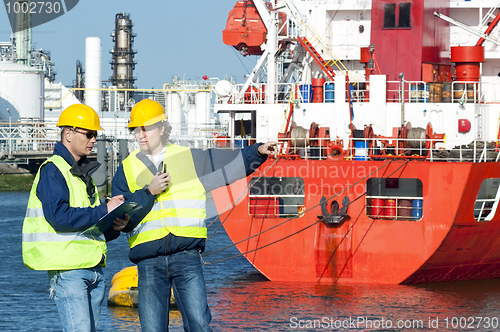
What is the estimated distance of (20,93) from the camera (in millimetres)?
50344

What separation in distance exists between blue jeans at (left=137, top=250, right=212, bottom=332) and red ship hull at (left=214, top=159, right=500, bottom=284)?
791 centimetres

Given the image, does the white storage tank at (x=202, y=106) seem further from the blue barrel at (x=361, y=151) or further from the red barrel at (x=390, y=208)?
the red barrel at (x=390, y=208)

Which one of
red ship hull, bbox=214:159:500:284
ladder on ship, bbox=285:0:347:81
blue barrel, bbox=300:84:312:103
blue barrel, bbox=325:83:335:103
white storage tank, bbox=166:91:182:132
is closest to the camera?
red ship hull, bbox=214:159:500:284

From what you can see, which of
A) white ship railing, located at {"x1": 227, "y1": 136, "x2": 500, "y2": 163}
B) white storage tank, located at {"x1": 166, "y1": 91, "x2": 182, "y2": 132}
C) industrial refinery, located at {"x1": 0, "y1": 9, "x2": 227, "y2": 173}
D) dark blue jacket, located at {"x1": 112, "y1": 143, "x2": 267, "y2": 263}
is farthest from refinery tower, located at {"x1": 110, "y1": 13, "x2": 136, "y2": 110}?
dark blue jacket, located at {"x1": 112, "y1": 143, "x2": 267, "y2": 263}

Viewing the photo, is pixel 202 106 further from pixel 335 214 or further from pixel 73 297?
pixel 73 297

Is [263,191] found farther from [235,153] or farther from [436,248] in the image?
[235,153]

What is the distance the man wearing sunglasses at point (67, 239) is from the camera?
204 inches

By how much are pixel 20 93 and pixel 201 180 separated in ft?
156

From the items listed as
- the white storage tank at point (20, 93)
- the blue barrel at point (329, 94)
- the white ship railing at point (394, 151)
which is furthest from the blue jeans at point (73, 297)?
the white storage tank at point (20, 93)

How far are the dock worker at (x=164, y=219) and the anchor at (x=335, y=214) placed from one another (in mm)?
7551

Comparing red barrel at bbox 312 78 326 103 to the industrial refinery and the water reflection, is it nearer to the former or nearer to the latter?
the water reflection

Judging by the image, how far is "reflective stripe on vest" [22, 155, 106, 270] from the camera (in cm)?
521

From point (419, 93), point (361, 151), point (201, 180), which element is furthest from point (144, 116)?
point (419, 93)

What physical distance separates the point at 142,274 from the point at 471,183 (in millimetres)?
8750
